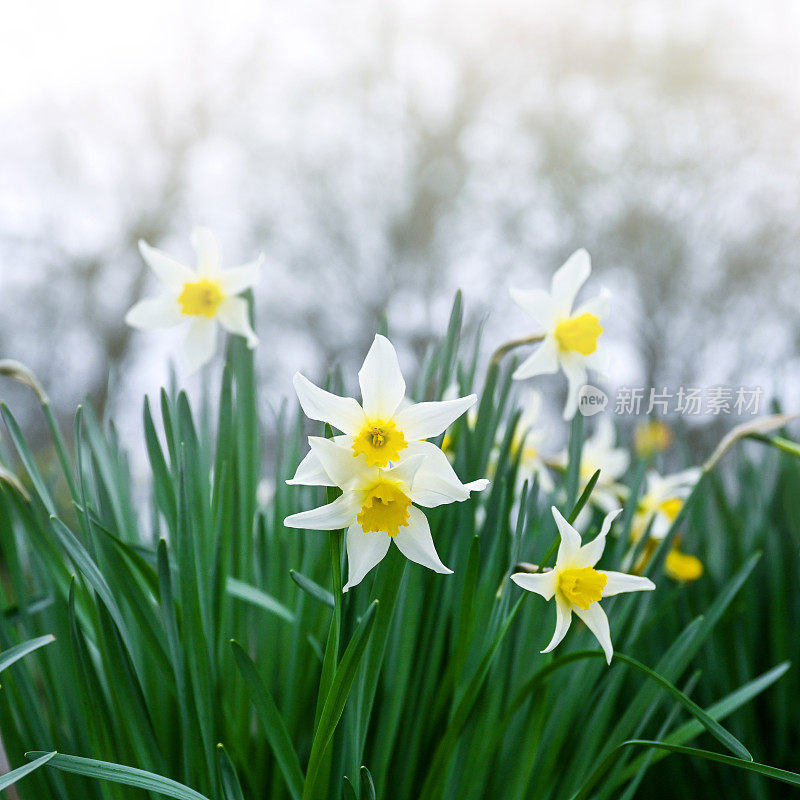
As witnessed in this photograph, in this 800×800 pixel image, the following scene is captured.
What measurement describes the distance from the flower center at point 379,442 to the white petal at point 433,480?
1cm

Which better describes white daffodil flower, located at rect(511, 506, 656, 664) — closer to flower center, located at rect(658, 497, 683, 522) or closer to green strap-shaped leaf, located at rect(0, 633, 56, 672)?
green strap-shaped leaf, located at rect(0, 633, 56, 672)

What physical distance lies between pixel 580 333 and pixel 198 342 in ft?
1.39

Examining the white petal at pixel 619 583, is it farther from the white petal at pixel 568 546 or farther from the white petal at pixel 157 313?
the white petal at pixel 157 313

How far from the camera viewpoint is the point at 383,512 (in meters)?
0.48

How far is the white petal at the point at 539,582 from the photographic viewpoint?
528 mm

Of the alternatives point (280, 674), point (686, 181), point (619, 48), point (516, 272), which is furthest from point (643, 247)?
point (280, 674)

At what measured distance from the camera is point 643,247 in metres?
7.29

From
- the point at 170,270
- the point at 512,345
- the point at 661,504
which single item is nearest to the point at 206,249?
the point at 170,270

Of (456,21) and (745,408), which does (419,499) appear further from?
(456,21)

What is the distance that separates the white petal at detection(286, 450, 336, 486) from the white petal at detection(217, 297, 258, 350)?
340mm
